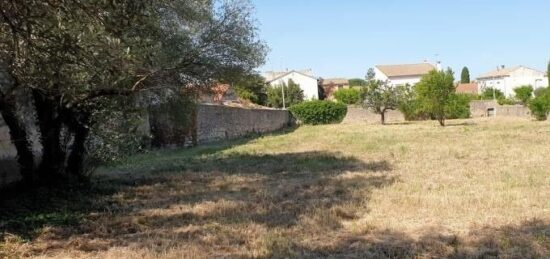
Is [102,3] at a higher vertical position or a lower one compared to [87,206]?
higher

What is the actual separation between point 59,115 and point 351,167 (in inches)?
285

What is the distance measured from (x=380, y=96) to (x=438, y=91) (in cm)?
886

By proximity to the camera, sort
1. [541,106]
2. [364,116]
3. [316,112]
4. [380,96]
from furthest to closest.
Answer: [364,116]
[316,112]
[380,96]
[541,106]

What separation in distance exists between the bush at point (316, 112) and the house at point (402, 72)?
2199 inches

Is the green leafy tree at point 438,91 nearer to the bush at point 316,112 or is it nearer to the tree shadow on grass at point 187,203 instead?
the bush at point 316,112

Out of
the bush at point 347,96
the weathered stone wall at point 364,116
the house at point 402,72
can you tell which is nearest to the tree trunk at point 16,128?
the weathered stone wall at point 364,116

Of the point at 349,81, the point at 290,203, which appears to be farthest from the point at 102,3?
the point at 349,81

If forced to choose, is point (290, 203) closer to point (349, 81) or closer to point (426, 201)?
point (426, 201)

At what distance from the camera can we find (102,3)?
208 inches

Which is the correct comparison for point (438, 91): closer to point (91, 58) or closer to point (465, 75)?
point (91, 58)

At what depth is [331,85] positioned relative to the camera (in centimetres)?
10944

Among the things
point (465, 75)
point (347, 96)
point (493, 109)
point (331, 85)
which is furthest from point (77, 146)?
point (465, 75)

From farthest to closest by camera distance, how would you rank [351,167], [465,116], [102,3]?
1. [465,116]
2. [351,167]
3. [102,3]

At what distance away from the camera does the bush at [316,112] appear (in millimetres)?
50812
